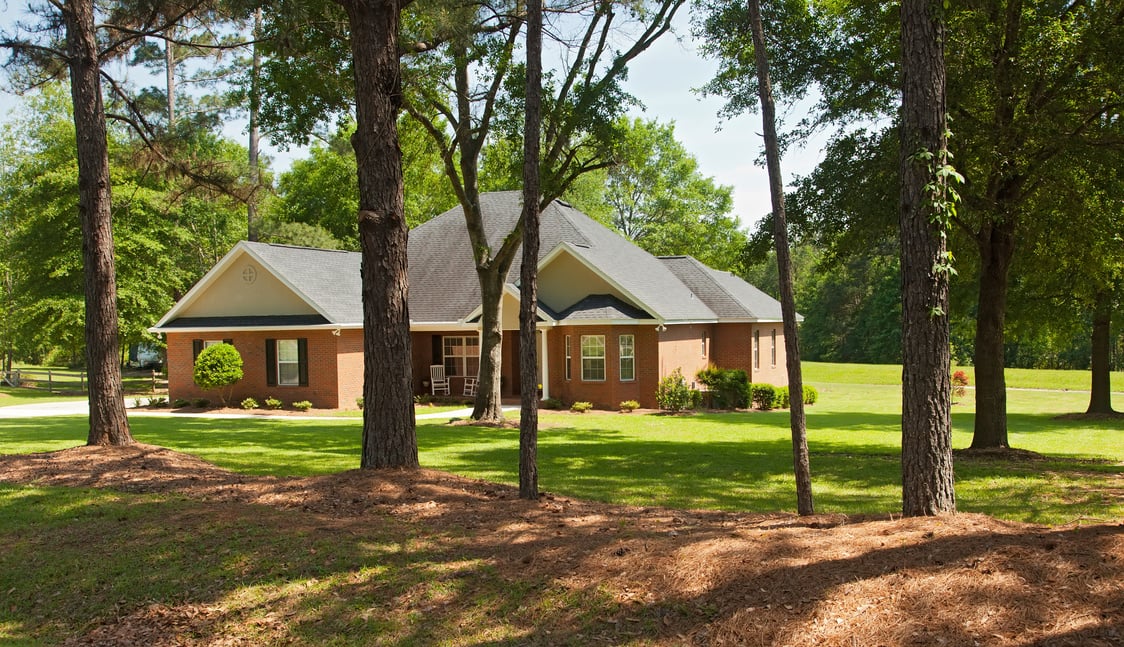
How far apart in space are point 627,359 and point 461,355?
6.37 metres

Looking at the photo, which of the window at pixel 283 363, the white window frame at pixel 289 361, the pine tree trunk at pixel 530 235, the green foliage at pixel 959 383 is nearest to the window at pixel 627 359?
the window at pixel 283 363

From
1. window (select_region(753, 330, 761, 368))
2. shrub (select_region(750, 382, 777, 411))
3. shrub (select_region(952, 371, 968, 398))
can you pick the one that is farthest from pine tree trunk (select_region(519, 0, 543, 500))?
shrub (select_region(952, 371, 968, 398))

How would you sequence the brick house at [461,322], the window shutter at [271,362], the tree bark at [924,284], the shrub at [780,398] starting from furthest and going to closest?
1. the shrub at [780,398]
2. the window shutter at [271,362]
3. the brick house at [461,322]
4. the tree bark at [924,284]

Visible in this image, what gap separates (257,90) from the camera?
1944cm

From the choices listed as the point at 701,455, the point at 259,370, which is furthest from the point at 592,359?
the point at 701,455

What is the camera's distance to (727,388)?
94.6ft

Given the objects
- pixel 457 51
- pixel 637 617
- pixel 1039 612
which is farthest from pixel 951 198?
pixel 457 51

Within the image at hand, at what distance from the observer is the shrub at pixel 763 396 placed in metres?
29.5

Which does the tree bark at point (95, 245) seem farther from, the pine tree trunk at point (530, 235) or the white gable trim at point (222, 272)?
the white gable trim at point (222, 272)

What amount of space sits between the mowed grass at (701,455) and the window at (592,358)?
6.00 feet

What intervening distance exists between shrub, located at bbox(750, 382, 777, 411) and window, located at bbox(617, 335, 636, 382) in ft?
15.1

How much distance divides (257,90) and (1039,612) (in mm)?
18670

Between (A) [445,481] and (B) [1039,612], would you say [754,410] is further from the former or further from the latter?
(B) [1039,612]

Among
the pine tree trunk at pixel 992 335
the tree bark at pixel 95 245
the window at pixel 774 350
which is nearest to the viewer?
the tree bark at pixel 95 245
